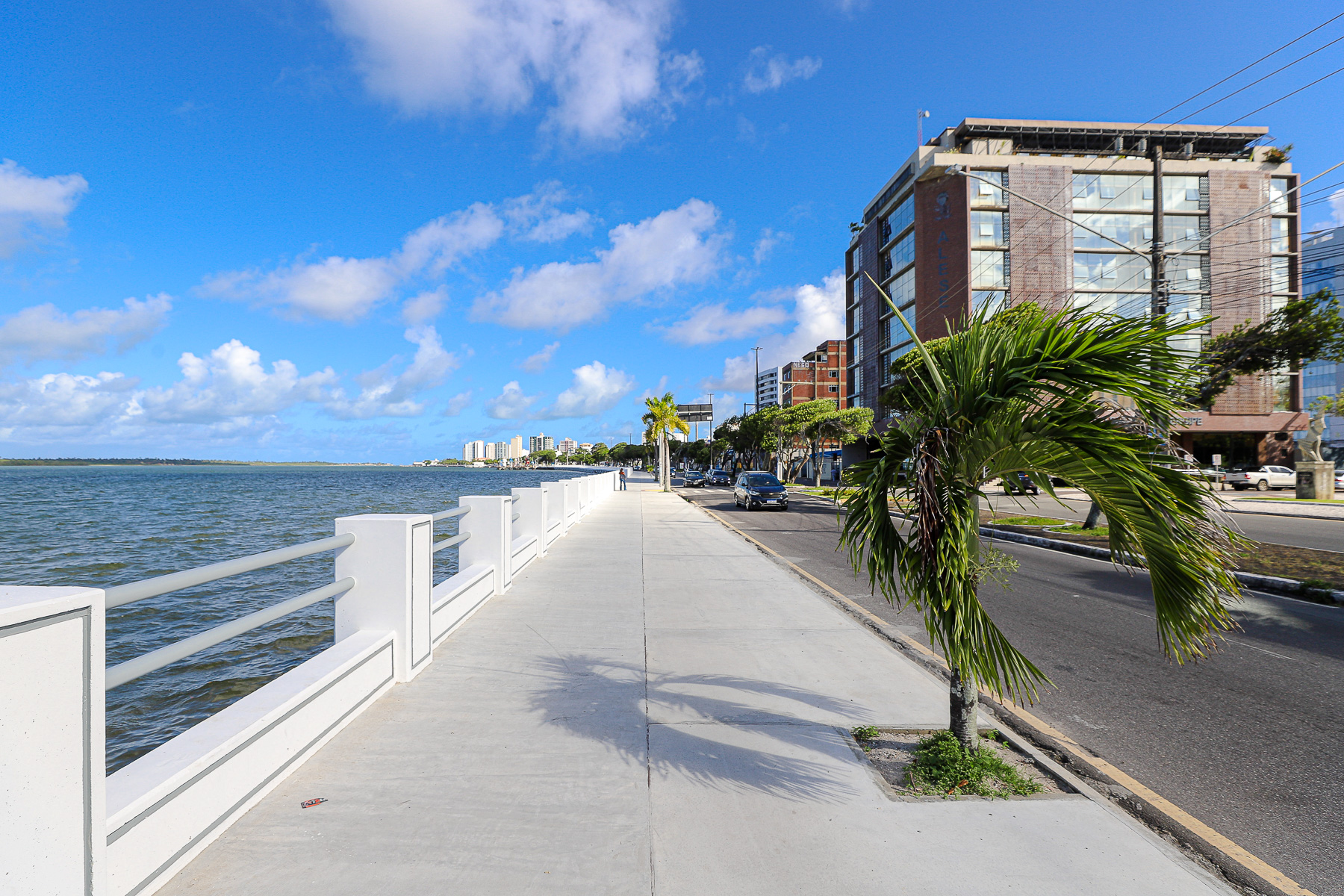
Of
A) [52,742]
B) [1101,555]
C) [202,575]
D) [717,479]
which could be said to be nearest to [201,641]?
[202,575]

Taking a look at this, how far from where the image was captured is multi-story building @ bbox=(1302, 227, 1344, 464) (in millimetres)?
50312

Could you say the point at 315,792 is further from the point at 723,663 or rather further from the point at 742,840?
the point at 723,663

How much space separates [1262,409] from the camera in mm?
46062

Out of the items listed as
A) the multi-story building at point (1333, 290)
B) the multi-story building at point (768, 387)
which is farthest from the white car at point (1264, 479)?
the multi-story building at point (768, 387)

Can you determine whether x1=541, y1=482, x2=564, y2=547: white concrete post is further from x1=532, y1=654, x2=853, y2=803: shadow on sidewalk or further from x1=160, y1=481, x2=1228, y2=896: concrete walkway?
x1=532, y1=654, x2=853, y2=803: shadow on sidewalk

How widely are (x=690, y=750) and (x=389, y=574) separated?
2.56 metres

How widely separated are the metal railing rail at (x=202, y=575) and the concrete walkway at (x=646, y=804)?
1.20 m

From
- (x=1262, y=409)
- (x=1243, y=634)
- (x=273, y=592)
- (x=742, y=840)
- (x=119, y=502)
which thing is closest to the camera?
(x=742, y=840)

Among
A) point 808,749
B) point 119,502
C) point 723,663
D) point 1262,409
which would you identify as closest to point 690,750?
point 808,749

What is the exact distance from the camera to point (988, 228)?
4766 cm

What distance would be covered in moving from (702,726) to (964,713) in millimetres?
1658

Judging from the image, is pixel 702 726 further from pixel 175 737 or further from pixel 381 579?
pixel 175 737

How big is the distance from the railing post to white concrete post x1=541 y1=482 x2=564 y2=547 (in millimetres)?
479

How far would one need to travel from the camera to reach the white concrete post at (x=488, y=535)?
7.96 meters
